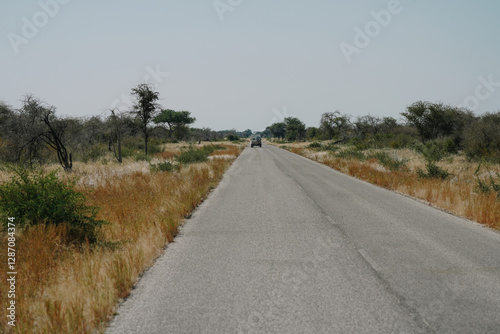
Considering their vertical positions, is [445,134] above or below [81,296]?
above

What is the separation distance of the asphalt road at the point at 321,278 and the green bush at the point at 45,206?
1735mm

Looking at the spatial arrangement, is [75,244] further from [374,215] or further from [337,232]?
[374,215]

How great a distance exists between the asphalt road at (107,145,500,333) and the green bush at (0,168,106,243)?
68.3 inches

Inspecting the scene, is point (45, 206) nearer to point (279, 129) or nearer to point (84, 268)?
point (84, 268)

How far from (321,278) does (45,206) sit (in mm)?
4652

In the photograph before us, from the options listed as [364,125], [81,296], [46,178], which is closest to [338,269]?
[81,296]

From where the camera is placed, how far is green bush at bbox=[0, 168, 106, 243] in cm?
509

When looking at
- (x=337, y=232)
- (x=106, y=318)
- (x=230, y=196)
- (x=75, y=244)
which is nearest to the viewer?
(x=106, y=318)

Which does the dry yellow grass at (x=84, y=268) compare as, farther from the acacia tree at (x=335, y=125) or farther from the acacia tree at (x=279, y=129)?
the acacia tree at (x=279, y=129)

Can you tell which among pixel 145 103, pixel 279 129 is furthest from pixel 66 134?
pixel 279 129

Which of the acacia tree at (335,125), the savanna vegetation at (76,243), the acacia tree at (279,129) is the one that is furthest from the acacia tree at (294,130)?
the savanna vegetation at (76,243)

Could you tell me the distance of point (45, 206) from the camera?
5211 mm

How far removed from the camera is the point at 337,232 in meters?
6.38

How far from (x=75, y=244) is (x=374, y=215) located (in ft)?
22.3
